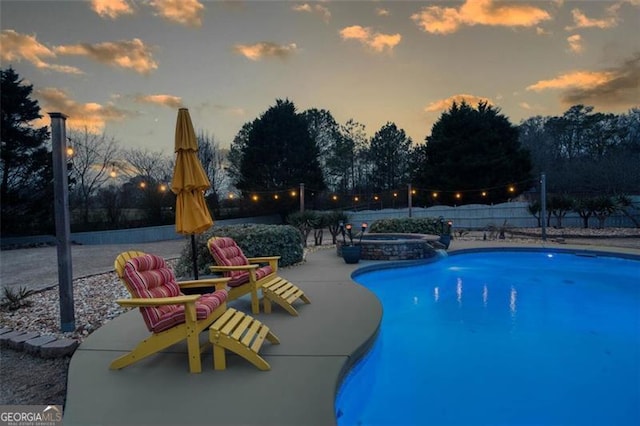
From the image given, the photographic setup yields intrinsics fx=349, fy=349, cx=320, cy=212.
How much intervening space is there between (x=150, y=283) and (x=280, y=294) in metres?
1.63

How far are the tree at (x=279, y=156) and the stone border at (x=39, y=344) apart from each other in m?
19.6

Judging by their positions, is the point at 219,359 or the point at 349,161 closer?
the point at 219,359

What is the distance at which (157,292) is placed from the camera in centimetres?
319

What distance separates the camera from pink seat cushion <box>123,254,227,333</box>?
9.34 ft

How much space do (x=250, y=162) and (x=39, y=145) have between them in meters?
11.3

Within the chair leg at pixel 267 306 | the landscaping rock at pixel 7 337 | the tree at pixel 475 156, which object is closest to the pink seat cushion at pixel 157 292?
the chair leg at pixel 267 306

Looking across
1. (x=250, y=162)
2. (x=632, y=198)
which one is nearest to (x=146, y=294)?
(x=632, y=198)

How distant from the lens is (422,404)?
10.0 feet

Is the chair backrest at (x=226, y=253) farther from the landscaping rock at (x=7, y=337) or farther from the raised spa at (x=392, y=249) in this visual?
the raised spa at (x=392, y=249)

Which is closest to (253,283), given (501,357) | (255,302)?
(255,302)

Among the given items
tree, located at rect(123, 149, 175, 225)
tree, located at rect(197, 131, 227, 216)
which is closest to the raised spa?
tree, located at rect(123, 149, 175, 225)

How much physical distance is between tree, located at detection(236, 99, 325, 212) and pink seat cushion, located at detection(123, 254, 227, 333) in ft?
64.9

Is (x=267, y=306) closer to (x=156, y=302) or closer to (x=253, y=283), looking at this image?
(x=253, y=283)

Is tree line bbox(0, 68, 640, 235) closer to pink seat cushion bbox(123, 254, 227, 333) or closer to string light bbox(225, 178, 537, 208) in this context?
string light bbox(225, 178, 537, 208)
